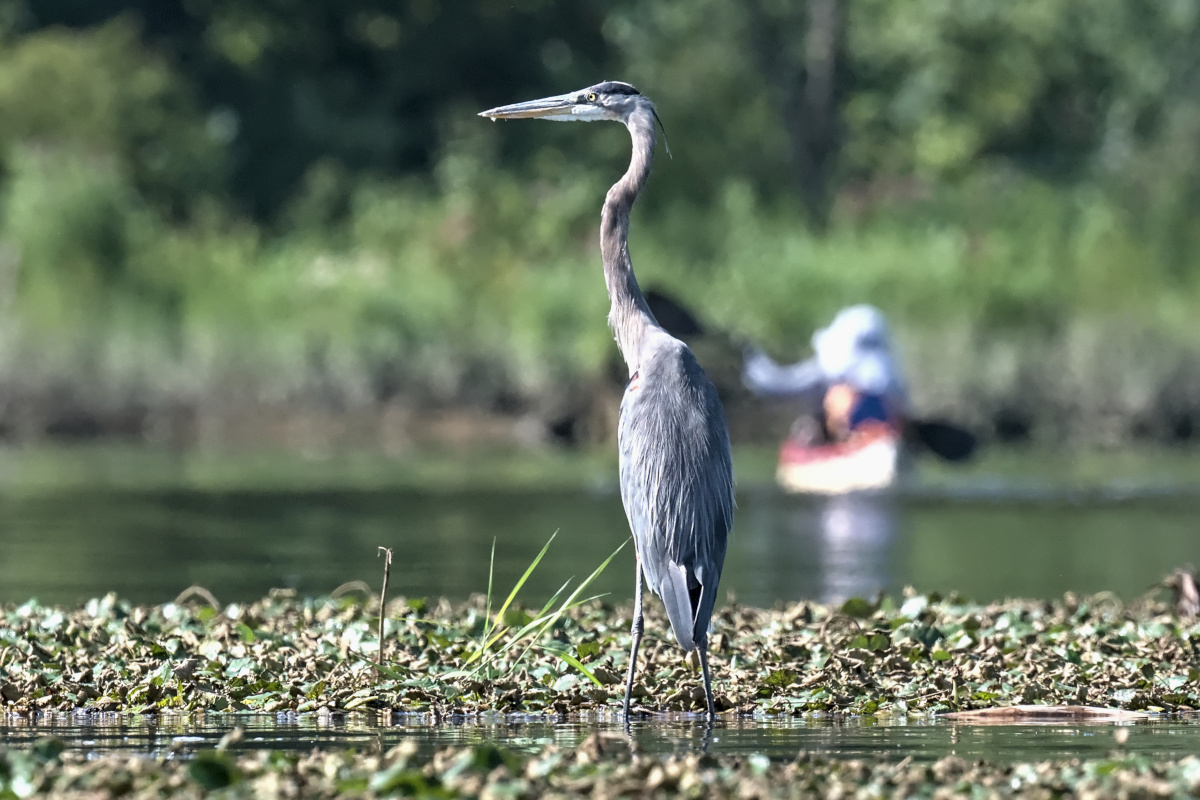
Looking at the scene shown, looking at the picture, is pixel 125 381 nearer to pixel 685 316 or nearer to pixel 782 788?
pixel 685 316

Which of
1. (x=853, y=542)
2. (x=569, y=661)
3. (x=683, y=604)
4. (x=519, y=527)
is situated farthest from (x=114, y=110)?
(x=683, y=604)

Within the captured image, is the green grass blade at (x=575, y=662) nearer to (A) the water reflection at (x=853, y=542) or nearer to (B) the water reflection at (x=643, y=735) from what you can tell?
(B) the water reflection at (x=643, y=735)

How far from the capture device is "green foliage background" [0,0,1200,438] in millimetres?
30141

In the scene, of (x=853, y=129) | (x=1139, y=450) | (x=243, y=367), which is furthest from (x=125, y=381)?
(x=853, y=129)

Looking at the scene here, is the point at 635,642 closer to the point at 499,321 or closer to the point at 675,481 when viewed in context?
the point at 675,481

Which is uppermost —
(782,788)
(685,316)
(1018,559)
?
(685,316)

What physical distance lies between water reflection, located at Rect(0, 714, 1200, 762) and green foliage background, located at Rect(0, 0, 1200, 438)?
20.5m

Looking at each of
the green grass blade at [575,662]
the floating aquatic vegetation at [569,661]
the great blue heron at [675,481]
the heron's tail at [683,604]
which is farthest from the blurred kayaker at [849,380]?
the heron's tail at [683,604]

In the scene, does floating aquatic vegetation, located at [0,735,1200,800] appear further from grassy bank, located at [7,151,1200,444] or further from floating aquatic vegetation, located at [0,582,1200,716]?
grassy bank, located at [7,151,1200,444]

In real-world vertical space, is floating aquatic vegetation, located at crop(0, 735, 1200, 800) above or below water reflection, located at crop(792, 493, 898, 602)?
below

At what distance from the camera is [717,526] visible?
7.62m

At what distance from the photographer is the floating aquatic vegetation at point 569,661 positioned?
7660mm

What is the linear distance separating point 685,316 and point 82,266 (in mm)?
20859

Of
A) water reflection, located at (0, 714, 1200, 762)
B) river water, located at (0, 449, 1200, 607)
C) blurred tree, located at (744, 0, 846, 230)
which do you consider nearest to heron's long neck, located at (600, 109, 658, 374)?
water reflection, located at (0, 714, 1200, 762)
